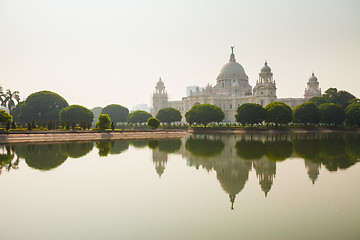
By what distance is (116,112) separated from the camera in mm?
109250

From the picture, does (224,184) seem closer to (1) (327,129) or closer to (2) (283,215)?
(2) (283,215)

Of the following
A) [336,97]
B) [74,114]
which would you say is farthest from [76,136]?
[336,97]

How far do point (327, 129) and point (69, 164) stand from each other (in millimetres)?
63214

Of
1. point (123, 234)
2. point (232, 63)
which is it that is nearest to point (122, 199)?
point (123, 234)

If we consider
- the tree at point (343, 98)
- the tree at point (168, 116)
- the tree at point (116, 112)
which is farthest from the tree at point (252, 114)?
the tree at point (116, 112)

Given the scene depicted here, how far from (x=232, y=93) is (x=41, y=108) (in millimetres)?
65548

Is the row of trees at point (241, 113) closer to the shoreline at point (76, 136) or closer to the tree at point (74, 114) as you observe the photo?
the tree at point (74, 114)

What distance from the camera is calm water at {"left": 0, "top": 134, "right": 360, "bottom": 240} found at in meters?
10.5

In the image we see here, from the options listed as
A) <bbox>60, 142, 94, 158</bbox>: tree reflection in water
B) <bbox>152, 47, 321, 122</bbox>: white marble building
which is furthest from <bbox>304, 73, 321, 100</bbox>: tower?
<bbox>60, 142, 94, 158</bbox>: tree reflection in water

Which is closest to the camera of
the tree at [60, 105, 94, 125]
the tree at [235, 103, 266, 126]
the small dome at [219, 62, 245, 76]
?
the tree at [235, 103, 266, 126]

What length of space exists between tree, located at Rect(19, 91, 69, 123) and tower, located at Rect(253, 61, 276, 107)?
56291 millimetres

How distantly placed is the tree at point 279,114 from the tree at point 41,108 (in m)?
49.7

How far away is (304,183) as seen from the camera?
55.4 ft

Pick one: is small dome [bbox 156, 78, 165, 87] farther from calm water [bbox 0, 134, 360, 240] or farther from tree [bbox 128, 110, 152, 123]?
calm water [bbox 0, 134, 360, 240]
